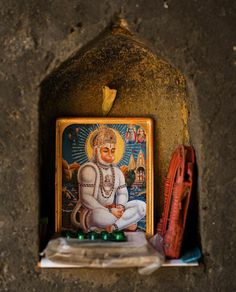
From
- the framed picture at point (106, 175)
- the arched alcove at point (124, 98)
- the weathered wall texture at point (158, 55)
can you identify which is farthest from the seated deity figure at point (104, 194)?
the weathered wall texture at point (158, 55)

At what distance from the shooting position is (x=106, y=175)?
2.46 metres

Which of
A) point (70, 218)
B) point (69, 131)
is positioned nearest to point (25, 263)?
point (70, 218)

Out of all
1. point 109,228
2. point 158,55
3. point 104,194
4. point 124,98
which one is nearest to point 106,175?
point 104,194

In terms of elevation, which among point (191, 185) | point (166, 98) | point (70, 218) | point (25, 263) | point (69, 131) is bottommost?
point (25, 263)

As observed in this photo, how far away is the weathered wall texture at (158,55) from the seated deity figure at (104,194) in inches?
11.4

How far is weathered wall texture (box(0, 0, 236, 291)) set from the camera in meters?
2.12

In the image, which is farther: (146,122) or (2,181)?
(146,122)

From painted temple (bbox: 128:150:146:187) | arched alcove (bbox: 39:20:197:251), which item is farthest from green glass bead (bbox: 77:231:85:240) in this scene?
painted temple (bbox: 128:150:146:187)

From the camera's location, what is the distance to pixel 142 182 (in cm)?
245

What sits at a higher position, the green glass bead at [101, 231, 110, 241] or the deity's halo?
the deity's halo

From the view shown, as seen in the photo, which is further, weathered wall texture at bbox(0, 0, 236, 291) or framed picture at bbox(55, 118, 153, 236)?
framed picture at bbox(55, 118, 153, 236)

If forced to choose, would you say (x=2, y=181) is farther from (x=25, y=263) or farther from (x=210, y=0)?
(x=210, y=0)

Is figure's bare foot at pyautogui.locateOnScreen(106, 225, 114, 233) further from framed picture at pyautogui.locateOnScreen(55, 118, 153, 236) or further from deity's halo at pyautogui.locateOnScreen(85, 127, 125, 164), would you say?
deity's halo at pyautogui.locateOnScreen(85, 127, 125, 164)

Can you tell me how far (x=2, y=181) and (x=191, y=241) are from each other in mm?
846
